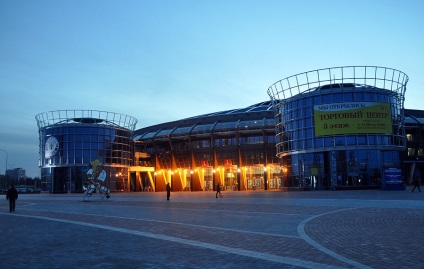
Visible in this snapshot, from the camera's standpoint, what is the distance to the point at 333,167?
5006 centimetres

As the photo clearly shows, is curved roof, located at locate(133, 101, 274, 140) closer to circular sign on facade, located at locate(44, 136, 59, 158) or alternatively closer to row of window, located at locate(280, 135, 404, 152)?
row of window, located at locate(280, 135, 404, 152)

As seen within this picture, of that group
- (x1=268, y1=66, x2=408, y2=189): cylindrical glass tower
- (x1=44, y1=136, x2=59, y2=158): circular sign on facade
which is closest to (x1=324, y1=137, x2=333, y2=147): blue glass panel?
(x1=268, y1=66, x2=408, y2=189): cylindrical glass tower

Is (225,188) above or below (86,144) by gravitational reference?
below

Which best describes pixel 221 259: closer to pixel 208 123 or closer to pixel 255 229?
pixel 255 229

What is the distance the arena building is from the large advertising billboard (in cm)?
12

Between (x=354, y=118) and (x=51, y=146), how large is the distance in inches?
1960

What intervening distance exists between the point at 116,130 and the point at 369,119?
1717 inches

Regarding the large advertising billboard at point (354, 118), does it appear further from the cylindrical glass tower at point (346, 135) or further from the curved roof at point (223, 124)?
the curved roof at point (223, 124)

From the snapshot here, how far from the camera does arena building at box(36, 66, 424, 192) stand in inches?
1956

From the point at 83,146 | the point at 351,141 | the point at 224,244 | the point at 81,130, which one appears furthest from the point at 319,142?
the point at 224,244

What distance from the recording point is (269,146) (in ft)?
236

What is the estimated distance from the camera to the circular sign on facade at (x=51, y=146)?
7025 centimetres

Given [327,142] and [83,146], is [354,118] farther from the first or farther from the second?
[83,146]

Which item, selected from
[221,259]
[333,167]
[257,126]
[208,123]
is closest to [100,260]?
[221,259]
